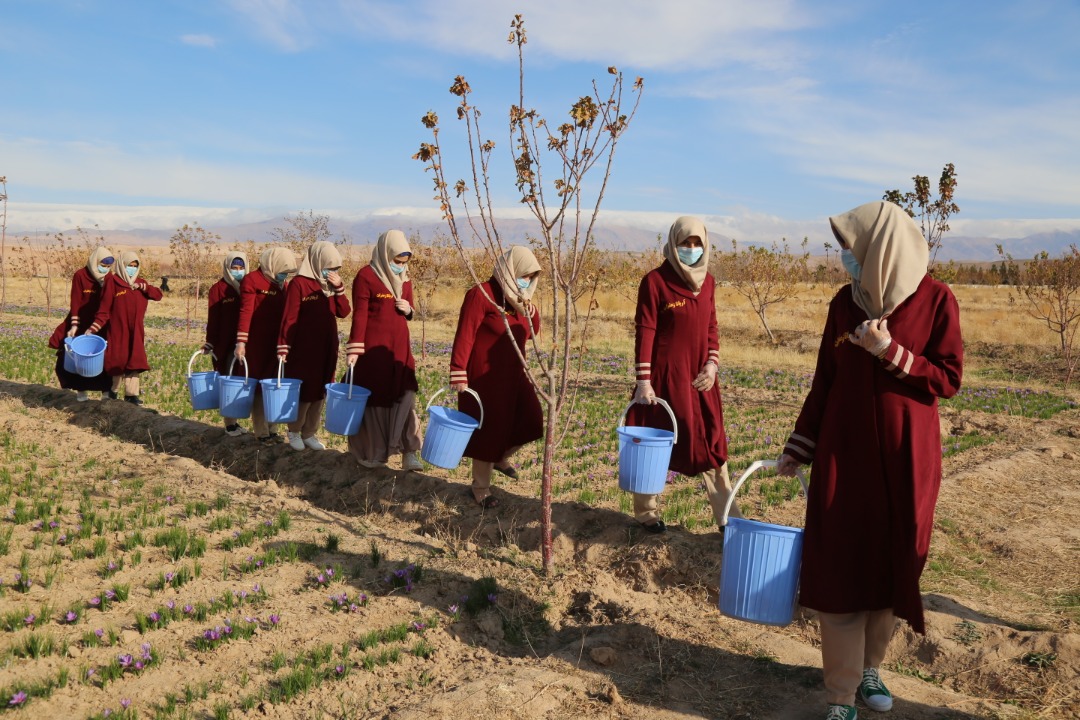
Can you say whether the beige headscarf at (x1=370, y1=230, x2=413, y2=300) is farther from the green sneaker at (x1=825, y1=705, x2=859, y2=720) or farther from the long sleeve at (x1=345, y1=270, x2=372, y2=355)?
the green sneaker at (x1=825, y1=705, x2=859, y2=720)

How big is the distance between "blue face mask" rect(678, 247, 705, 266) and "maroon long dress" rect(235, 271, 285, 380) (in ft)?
15.0

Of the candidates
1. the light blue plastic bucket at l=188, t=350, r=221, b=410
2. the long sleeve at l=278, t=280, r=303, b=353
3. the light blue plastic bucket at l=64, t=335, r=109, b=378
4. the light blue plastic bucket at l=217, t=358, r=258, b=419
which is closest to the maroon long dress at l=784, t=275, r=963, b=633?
the long sleeve at l=278, t=280, r=303, b=353

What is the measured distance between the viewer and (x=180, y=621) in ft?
14.5

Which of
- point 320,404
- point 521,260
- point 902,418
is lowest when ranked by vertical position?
point 320,404

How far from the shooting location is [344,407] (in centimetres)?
686

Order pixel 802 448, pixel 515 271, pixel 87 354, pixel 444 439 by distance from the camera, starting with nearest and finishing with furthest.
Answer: pixel 802 448
pixel 444 439
pixel 515 271
pixel 87 354

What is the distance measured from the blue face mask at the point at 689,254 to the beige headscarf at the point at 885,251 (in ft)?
6.72

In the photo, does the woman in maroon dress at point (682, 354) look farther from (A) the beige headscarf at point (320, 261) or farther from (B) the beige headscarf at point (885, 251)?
(A) the beige headscarf at point (320, 261)

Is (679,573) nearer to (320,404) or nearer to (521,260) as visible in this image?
(521,260)

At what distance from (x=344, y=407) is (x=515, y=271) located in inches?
74.9

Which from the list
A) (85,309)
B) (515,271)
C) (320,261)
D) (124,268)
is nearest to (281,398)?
(320,261)

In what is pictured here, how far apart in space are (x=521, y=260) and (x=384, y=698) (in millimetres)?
3251

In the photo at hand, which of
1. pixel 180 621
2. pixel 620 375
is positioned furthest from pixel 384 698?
pixel 620 375

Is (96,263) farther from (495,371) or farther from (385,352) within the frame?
(495,371)
